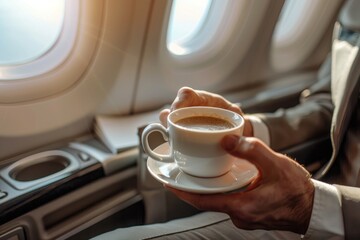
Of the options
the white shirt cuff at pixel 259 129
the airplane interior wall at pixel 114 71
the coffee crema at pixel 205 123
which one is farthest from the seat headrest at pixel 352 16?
the coffee crema at pixel 205 123

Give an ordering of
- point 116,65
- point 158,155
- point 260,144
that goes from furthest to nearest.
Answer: point 116,65 < point 158,155 < point 260,144

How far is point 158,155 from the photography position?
0.82 metres

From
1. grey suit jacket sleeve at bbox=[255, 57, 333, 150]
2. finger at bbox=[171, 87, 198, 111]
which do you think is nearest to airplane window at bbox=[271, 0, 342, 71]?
grey suit jacket sleeve at bbox=[255, 57, 333, 150]

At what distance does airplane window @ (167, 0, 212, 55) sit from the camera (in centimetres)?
161

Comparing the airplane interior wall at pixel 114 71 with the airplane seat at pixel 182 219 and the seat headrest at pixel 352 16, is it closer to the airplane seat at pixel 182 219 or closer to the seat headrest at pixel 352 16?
the airplane seat at pixel 182 219

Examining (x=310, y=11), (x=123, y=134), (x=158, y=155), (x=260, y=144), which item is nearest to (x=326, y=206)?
(x=260, y=144)

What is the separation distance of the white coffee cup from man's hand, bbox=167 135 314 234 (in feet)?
0.10

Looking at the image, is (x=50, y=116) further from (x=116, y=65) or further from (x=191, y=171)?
(x=191, y=171)

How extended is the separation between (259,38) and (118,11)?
0.84 metres

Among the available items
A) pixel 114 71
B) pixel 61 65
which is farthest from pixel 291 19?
pixel 61 65

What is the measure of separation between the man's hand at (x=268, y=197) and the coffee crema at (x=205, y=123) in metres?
0.06

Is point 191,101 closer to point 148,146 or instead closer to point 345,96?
point 148,146

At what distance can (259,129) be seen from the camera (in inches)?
47.3

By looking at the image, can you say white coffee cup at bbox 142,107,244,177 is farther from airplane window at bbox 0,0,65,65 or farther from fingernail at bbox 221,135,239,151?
airplane window at bbox 0,0,65,65
